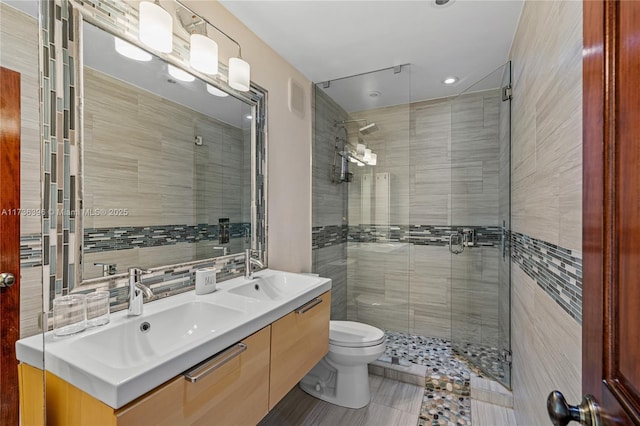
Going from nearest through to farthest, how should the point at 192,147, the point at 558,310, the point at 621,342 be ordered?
1. the point at 621,342
2. the point at 558,310
3. the point at 192,147

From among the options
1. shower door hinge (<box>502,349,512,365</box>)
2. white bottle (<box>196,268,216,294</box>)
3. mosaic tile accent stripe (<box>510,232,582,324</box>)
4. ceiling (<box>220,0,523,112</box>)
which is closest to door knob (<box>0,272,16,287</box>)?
white bottle (<box>196,268,216,294</box>)

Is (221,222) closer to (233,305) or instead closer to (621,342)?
(233,305)

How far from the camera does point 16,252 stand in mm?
858

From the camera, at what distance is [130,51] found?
1283 millimetres

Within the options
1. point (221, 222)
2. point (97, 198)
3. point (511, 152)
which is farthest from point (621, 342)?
point (511, 152)

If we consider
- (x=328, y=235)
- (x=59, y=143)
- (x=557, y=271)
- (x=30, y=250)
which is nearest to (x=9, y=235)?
(x=30, y=250)

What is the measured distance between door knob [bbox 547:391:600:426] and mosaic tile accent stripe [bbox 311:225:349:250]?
7.15 ft

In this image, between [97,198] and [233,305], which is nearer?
[97,198]

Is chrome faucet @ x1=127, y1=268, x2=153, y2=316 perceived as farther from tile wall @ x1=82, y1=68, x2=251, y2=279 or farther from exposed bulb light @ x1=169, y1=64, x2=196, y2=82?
exposed bulb light @ x1=169, y1=64, x2=196, y2=82

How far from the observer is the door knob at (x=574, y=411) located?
49cm

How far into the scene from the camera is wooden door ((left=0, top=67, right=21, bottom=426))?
30.7 inches

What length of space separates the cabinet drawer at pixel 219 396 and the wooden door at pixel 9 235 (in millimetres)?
380

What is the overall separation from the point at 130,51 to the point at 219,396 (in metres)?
1.45

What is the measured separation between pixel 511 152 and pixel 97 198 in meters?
2.35
